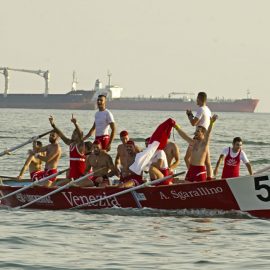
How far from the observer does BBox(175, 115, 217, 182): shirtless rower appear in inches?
747

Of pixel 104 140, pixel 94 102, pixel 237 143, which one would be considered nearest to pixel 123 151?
pixel 104 140

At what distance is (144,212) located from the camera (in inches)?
786

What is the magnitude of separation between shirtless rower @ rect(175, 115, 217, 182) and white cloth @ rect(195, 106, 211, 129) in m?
0.48

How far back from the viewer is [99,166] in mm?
20562

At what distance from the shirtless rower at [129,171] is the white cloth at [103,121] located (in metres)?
0.96

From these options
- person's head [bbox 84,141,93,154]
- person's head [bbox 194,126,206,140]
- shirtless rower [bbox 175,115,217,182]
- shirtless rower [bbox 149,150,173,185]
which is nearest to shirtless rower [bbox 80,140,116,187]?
person's head [bbox 84,141,93,154]

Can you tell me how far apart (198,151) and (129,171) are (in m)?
1.71

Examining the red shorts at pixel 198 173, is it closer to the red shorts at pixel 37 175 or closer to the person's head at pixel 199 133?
the person's head at pixel 199 133

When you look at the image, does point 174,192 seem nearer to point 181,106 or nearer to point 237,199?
point 237,199

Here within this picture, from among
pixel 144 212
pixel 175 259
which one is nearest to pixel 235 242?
pixel 175 259

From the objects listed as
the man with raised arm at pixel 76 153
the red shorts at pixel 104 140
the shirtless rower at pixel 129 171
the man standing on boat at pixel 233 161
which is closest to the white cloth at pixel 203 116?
the man standing on boat at pixel 233 161

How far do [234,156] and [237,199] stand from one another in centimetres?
132

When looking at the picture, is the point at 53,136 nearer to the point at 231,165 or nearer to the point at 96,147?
the point at 96,147

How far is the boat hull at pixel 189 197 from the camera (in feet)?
61.9
